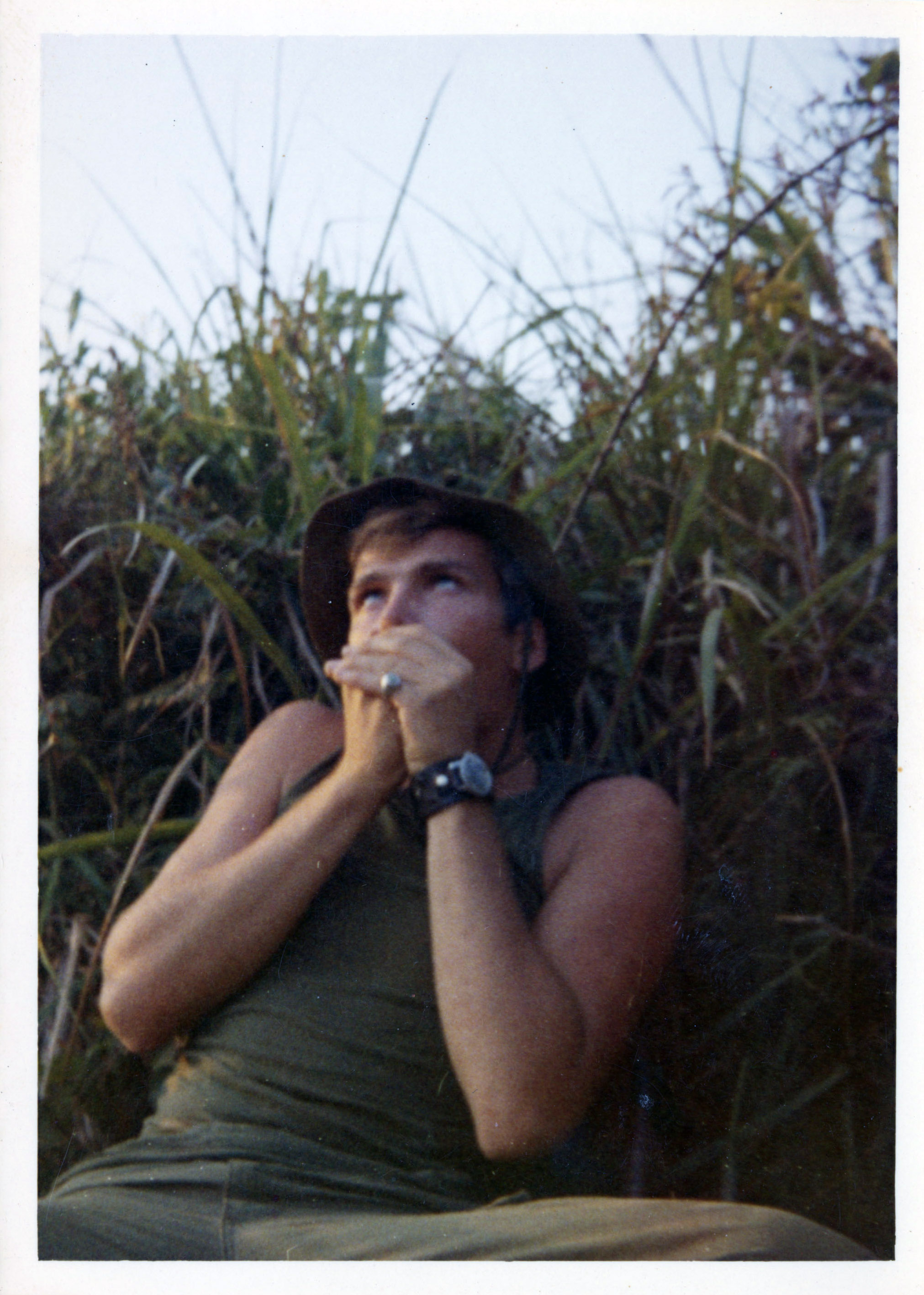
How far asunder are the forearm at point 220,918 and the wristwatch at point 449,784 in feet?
0.24

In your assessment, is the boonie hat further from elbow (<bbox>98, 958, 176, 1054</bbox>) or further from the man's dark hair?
elbow (<bbox>98, 958, 176, 1054</bbox>)

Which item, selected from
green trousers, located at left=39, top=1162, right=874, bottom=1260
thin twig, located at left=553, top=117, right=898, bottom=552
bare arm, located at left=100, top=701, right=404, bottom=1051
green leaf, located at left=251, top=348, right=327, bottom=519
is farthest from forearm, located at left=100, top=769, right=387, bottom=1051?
thin twig, located at left=553, top=117, right=898, bottom=552

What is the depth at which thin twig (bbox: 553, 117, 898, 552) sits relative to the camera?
174cm

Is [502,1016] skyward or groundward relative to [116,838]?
groundward

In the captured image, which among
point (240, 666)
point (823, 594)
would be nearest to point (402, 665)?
point (240, 666)

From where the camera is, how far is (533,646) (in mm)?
1761

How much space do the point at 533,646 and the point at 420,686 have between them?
0.26m

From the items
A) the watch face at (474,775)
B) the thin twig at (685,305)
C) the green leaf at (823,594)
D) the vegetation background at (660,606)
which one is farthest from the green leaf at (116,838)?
the green leaf at (823,594)

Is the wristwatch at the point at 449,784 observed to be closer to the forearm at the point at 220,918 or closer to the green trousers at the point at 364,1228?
the forearm at the point at 220,918

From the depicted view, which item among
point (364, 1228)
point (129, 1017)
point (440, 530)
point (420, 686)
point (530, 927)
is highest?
point (440, 530)

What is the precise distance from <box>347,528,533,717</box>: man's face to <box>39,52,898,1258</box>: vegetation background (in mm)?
186

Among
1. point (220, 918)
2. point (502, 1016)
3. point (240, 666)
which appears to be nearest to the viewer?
point (502, 1016)

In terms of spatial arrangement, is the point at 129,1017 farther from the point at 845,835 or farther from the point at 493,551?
the point at 845,835

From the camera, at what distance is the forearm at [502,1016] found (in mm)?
1424
